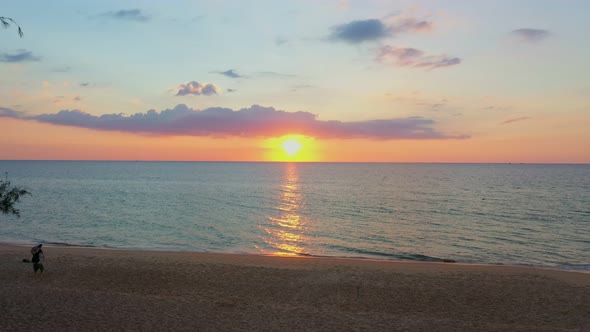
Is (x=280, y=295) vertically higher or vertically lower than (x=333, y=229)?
higher

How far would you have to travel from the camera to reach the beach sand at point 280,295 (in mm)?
16625

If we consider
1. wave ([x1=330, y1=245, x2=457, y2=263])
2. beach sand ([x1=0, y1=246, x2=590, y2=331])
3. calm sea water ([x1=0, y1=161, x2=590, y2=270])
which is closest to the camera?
beach sand ([x1=0, y1=246, x2=590, y2=331])

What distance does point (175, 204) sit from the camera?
243 feet

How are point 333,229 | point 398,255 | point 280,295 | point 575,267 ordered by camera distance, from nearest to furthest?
point 280,295
point 575,267
point 398,255
point 333,229

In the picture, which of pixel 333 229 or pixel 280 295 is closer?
pixel 280 295

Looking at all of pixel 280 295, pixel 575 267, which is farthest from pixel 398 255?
pixel 280 295

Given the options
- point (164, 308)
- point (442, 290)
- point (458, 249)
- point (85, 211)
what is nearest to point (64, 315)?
point (164, 308)

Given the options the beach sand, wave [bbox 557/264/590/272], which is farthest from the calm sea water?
the beach sand

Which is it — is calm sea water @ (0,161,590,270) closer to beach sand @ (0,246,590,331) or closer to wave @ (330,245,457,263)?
wave @ (330,245,457,263)

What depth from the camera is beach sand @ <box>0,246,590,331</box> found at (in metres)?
16.6

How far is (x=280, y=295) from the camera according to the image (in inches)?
829

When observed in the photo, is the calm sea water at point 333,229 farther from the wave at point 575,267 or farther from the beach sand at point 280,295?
the beach sand at point 280,295

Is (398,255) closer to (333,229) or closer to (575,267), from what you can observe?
(575,267)

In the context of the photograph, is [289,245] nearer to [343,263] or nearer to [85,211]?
[343,263]
